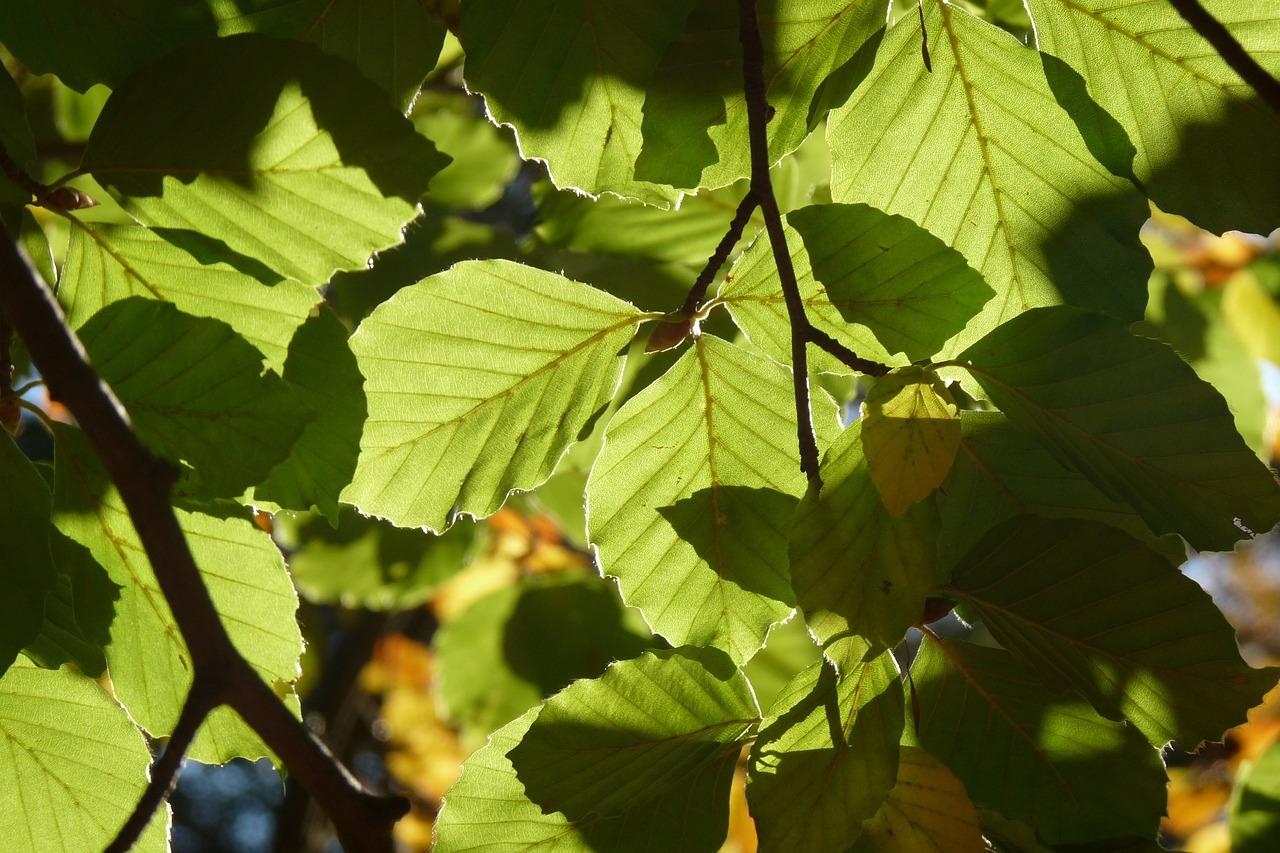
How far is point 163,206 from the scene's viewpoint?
66cm

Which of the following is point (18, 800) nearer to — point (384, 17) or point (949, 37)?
point (384, 17)

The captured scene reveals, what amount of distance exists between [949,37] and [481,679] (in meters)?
1.34

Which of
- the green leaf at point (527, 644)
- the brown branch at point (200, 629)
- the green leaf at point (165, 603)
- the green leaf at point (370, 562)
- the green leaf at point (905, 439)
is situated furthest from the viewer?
the green leaf at point (370, 562)

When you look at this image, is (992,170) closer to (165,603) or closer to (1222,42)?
(1222,42)

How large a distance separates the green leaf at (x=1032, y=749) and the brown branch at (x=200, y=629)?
15.5 inches

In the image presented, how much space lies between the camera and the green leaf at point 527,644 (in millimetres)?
1588

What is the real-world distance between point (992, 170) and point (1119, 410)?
221 millimetres

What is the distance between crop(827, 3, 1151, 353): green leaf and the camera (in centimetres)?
75

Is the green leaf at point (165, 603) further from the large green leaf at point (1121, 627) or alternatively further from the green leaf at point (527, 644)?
the green leaf at point (527, 644)

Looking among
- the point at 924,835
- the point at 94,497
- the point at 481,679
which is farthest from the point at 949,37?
the point at 481,679

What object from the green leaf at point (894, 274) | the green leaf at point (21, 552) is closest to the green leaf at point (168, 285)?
the green leaf at point (21, 552)

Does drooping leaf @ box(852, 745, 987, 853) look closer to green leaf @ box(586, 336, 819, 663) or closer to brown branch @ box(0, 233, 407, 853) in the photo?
green leaf @ box(586, 336, 819, 663)

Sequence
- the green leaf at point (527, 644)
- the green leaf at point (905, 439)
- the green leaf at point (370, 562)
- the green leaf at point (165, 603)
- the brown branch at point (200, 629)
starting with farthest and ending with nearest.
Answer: the green leaf at point (370, 562) < the green leaf at point (527, 644) < the green leaf at point (165, 603) < the green leaf at point (905, 439) < the brown branch at point (200, 629)

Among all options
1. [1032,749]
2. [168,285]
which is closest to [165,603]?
[168,285]
